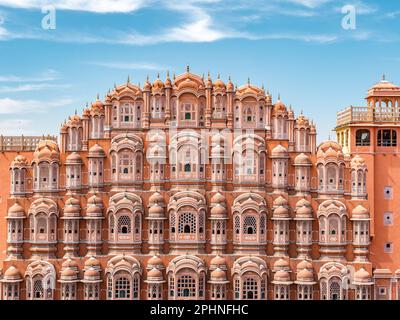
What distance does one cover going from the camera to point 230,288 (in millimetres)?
49719

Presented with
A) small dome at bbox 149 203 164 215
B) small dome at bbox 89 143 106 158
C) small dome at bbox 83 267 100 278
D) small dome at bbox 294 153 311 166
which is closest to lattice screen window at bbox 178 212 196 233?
small dome at bbox 149 203 164 215

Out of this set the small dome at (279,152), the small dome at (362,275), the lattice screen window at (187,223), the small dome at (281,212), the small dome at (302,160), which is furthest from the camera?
the small dome at (302,160)

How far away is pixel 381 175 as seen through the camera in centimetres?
5431

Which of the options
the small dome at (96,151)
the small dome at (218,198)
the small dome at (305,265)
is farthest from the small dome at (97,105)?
the small dome at (305,265)

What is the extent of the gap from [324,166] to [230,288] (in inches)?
469

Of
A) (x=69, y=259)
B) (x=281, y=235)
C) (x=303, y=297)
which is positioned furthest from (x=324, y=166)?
(x=69, y=259)

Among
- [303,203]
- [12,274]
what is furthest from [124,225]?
[303,203]

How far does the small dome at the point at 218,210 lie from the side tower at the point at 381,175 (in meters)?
12.1

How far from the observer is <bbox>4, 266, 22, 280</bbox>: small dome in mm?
49156

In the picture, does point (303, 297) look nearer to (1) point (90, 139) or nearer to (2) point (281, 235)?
(2) point (281, 235)

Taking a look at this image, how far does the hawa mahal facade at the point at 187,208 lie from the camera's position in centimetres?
4941

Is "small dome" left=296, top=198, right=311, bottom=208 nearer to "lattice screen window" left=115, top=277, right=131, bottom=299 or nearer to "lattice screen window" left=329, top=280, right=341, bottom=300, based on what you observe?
"lattice screen window" left=329, top=280, right=341, bottom=300

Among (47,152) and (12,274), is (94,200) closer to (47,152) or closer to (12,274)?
(47,152)

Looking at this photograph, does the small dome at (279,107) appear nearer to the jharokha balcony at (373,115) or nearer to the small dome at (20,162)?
the jharokha balcony at (373,115)
